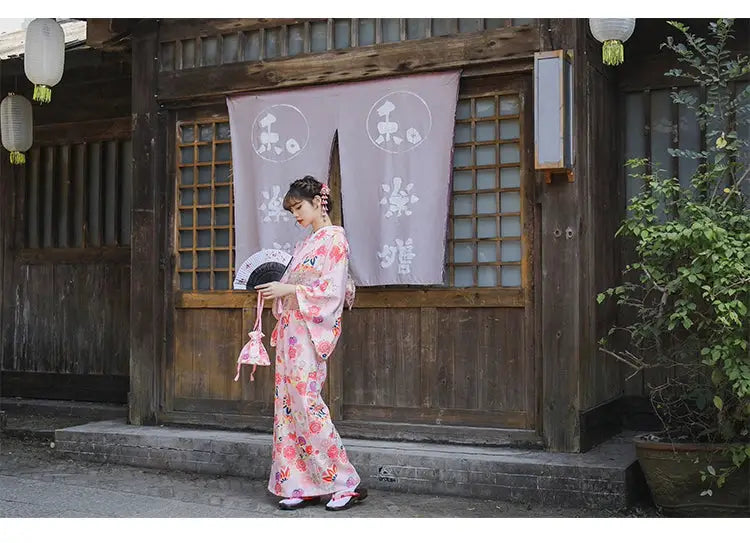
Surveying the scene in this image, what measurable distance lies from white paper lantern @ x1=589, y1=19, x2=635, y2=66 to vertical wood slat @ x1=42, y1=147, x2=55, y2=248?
6841 millimetres

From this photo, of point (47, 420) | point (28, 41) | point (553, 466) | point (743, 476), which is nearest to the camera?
point (743, 476)

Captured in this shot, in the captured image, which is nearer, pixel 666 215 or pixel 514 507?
pixel 514 507

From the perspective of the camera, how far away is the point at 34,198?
1041 centimetres

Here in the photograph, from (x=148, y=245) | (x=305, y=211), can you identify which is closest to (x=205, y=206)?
(x=148, y=245)

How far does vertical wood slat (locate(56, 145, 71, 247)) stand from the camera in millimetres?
10180

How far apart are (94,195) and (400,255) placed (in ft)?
15.8

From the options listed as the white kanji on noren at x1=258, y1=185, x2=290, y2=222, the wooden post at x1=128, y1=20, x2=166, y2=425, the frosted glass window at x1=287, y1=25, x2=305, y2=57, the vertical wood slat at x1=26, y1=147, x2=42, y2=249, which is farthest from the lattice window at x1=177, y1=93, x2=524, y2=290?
the vertical wood slat at x1=26, y1=147, x2=42, y2=249

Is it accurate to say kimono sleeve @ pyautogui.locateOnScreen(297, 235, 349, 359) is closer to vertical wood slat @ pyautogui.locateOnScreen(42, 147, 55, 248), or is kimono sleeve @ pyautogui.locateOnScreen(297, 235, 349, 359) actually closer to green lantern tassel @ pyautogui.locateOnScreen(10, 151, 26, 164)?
green lantern tassel @ pyautogui.locateOnScreen(10, 151, 26, 164)

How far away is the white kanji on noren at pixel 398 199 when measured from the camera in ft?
22.5

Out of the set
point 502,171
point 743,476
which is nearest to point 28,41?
point 502,171

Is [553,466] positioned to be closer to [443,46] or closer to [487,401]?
[487,401]

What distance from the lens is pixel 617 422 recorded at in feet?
23.9

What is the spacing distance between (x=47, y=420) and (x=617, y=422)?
6.15 meters

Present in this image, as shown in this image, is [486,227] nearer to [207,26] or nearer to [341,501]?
[341,501]
